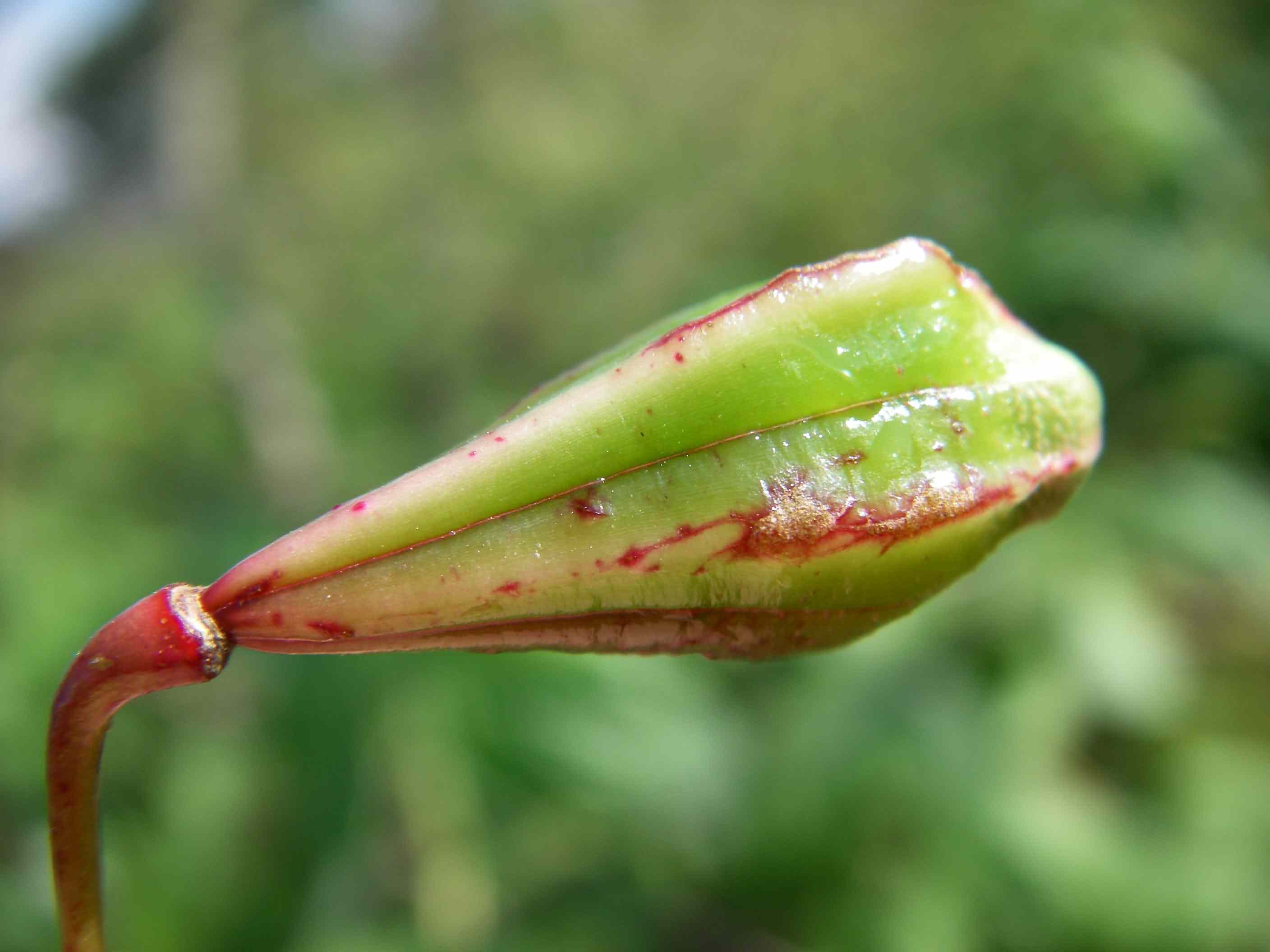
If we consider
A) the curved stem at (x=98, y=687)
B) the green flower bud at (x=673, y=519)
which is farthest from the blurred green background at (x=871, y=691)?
the green flower bud at (x=673, y=519)

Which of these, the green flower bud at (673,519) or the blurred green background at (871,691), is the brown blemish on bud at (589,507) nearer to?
→ the green flower bud at (673,519)

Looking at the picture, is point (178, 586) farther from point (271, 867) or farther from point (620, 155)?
point (620, 155)

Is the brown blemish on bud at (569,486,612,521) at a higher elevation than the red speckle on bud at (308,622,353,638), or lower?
lower

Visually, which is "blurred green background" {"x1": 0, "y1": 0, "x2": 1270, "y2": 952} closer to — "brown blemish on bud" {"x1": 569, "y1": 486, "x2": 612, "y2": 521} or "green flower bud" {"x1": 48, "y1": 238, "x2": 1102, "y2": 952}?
"green flower bud" {"x1": 48, "y1": 238, "x2": 1102, "y2": 952}

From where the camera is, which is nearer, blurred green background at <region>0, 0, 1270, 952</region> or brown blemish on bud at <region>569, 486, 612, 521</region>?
brown blemish on bud at <region>569, 486, 612, 521</region>

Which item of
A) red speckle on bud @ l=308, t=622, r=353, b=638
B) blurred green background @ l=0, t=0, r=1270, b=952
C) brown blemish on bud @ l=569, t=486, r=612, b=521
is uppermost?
red speckle on bud @ l=308, t=622, r=353, b=638

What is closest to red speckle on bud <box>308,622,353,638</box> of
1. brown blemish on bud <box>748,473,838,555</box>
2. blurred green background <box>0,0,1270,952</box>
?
brown blemish on bud <box>748,473,838,555</box>
